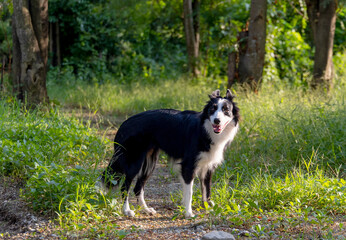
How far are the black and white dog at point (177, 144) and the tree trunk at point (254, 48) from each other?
197 inches

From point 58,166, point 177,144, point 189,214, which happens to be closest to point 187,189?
point 189,214

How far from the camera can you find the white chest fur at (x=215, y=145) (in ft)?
14.7

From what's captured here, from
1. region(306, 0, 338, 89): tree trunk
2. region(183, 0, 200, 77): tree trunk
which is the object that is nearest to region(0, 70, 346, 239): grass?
region(306, 0, 338, 89): tree trunk

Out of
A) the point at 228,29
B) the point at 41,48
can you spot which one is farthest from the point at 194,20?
the point at 41,48

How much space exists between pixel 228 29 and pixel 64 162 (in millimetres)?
6594

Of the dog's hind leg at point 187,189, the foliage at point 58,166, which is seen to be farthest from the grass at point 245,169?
the dog's hind leg at point 187,189

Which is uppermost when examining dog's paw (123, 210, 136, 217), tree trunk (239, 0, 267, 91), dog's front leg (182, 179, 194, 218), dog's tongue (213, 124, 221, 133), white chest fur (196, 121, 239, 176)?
tree trunk (239, 0, 267, 91)

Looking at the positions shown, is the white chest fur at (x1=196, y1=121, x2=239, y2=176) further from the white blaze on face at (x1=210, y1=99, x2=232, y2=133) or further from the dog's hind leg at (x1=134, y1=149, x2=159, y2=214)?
the dog's hind leg at (x1=134, y1=149, x2=159, y2=214)

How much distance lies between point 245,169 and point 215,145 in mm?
1532

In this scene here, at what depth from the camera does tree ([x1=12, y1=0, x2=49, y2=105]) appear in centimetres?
773

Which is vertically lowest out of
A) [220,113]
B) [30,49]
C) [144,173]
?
[144,173]

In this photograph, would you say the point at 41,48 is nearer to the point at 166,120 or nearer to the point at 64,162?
the point at 64,162

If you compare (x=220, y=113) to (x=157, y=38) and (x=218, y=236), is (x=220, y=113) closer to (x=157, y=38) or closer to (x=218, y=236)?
(x=218, y=236)

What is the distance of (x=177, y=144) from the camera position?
4.68 meters
